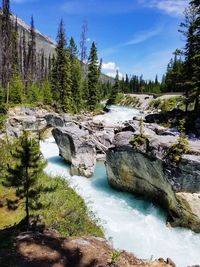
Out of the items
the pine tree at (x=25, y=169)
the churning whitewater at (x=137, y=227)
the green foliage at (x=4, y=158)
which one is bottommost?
the churning whitewater at (x=137, y=227)

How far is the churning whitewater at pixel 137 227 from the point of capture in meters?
13.5

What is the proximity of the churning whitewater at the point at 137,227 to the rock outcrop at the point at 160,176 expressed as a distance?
2.14 feet

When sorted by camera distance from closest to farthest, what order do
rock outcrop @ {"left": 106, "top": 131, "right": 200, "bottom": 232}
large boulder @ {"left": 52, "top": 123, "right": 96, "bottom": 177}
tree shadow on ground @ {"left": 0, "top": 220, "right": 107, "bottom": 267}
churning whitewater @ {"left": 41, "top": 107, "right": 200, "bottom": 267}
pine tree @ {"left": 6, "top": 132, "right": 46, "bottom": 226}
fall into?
tree shadow on ground @ {"left": 0, "top": 220, "right": 107, "bottom": 267} < pine tree @ {"left": 6, "top": 132, "right": 46, "bottom": 226} < churning whitewater @ {"left": 41, "top": 107, "right": 200, "bottom": 267} < rock outcrop @ {"left": 106, "top": 131, "right": 200, "bottom": 232} < large boulder @ {"left": 52, "top": 123, "right": 96, "bottom": 177}

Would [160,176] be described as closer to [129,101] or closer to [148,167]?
[148,167]

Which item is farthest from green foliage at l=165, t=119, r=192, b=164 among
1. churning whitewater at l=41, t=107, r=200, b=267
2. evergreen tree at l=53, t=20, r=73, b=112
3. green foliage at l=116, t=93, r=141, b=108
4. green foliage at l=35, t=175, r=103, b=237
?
green foliage at l=116, t=93, r=141, b=108

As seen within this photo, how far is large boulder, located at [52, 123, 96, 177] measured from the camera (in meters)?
23.3

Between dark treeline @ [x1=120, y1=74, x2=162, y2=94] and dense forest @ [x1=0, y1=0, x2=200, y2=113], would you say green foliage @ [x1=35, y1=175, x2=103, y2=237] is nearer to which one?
dense forest @ [x1=0, y1=0, x2=200, y2=113]

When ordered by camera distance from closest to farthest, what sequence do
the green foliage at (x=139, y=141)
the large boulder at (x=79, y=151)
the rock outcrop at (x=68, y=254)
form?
the rock outcrop at (x=68, y=254)
the green foliage at (x=139, y=141)
the large boulder at (x=79, y=151)

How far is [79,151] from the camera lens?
2362 centimetres

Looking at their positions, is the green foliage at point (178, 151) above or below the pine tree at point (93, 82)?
below

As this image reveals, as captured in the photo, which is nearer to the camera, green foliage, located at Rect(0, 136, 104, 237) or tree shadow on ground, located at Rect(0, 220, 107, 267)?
tree shadow on ground, located at Rect(0, 220, 107, 267)

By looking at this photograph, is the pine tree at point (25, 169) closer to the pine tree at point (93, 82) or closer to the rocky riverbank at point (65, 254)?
the rocky riverbank at point (65, 254)

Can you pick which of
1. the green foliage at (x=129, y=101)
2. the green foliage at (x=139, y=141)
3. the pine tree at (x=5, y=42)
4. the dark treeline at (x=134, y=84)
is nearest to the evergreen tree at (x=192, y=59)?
the green foliage at (x=139, y=141)

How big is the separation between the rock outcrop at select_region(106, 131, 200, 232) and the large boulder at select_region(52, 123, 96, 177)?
292cm
